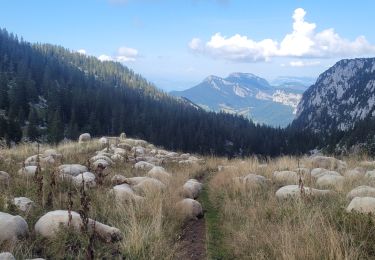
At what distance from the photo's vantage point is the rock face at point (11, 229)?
505cm

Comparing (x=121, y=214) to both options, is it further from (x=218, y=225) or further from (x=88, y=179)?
(x=88, y=179)

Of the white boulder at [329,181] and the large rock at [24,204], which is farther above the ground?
the large rock at [24,204]

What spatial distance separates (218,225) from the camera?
24.9ft

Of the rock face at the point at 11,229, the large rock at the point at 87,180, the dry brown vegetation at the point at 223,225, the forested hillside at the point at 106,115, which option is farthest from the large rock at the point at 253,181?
the forested hillside at the point at 106,115

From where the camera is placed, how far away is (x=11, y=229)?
17.0 ft

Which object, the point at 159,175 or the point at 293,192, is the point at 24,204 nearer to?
the point at 159,175

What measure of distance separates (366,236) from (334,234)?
501mm

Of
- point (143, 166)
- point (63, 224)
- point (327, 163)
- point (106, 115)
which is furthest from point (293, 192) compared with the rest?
point (106, 115)

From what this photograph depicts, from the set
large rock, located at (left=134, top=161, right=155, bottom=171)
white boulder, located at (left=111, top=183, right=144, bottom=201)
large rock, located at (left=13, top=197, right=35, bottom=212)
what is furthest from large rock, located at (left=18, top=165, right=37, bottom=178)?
large rock, located at (left=134, top=161, right=155, bottom=171)

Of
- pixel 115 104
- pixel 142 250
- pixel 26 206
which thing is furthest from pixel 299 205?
pixel 115 104

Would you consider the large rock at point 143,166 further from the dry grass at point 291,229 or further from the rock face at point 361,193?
the rock face at point 361,193

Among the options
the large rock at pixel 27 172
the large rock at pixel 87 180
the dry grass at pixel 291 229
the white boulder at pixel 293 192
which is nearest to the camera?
the dry grass at pixel 291 229

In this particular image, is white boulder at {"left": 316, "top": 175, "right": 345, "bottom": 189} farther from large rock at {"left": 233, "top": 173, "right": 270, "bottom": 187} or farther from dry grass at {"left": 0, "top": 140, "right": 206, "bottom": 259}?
dry grass at {"left": 0, "top": 140, "right": 206, "bottom": 259}

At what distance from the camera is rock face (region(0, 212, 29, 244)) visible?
5.05m
